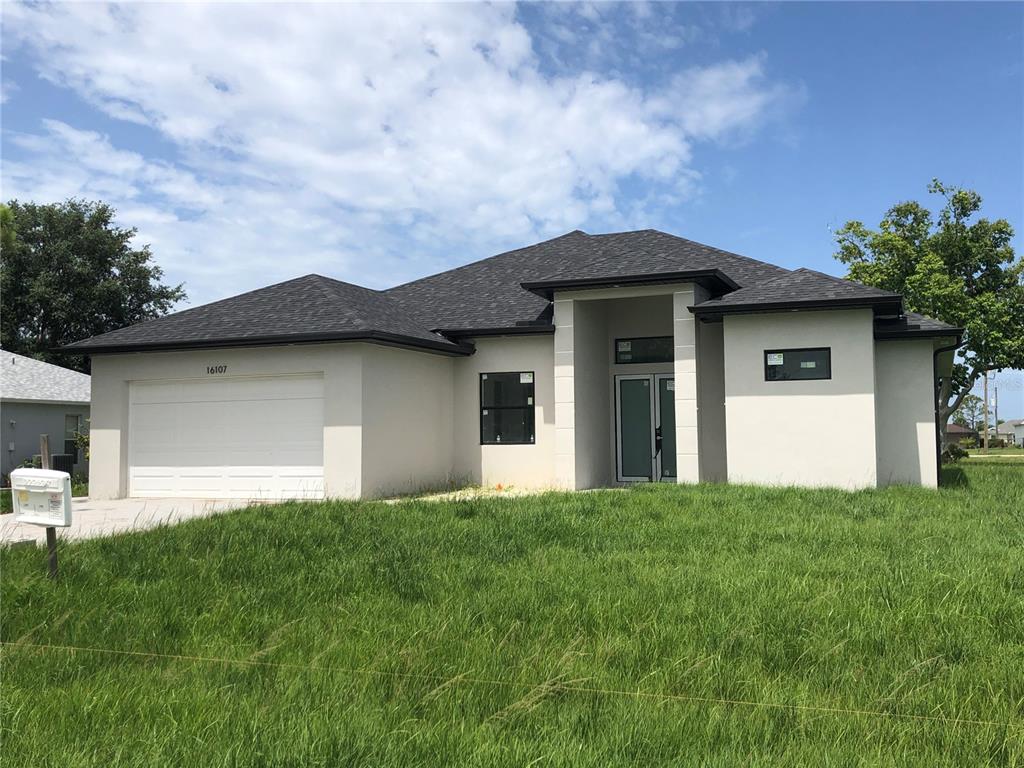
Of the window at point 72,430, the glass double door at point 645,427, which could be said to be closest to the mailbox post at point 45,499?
the glass double door at point 645,427

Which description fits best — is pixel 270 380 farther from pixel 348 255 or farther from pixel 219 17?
pixel 348 255

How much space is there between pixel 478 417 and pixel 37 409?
19.1 m

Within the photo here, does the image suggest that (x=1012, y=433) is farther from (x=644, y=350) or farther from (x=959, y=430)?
(x=644, y=350)

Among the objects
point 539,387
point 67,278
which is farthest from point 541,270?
point 67,278

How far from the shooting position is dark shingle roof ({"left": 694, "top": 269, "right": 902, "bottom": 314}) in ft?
45.8

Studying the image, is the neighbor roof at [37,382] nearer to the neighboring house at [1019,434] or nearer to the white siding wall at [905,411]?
the white siding wall at [905,411]

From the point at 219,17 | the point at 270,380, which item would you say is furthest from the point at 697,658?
the point at 270,380

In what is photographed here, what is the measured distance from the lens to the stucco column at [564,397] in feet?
52.4

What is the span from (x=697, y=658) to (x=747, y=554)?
10.4ft

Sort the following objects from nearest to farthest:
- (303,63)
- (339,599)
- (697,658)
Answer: (697,658), (339,599), (303,63)

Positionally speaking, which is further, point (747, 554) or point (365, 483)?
point (365, 483)

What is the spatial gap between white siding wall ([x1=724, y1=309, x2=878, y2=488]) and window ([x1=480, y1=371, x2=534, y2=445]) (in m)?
4.41

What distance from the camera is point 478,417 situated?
17625mm

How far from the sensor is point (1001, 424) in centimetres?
12875
